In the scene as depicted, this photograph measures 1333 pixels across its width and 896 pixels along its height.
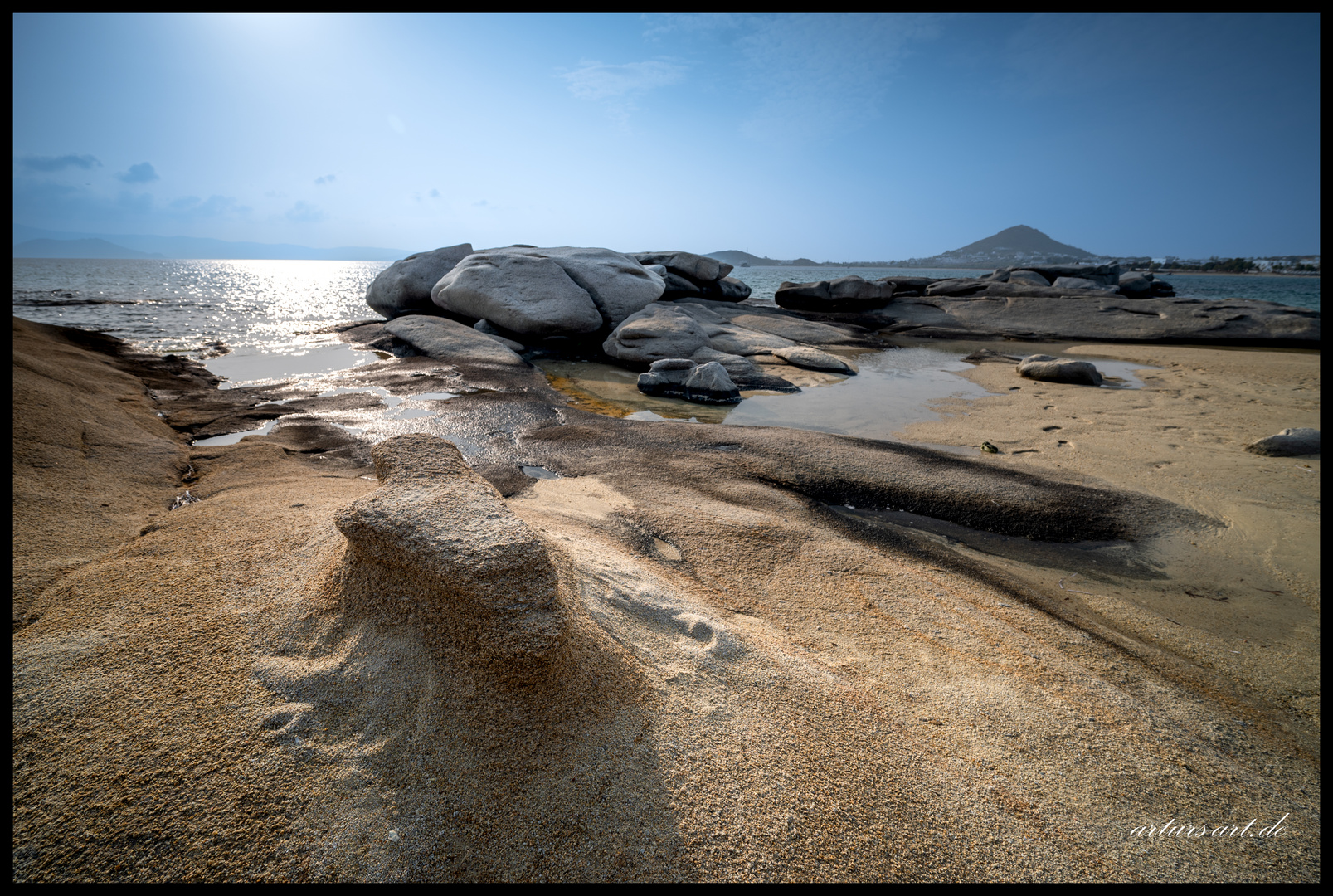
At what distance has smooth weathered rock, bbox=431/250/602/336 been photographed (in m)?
10.1

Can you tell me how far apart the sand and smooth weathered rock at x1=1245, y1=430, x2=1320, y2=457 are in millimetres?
1781

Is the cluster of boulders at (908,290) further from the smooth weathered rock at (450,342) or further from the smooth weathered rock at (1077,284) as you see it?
the smooth weathered rock at (450,342)

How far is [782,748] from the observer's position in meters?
1.50

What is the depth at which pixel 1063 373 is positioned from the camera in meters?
7.75

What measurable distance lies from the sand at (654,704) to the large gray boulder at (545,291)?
729cm

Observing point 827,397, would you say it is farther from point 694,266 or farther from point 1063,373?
point 694,266

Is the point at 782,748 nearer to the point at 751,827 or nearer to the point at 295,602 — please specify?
the point at 751,827

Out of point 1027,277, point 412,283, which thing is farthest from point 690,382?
point 1027,277

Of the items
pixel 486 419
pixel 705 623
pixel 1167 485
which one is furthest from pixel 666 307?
pixel 705 623

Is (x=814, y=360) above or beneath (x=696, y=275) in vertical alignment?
beneath

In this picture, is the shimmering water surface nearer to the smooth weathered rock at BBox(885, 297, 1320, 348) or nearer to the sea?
the sea

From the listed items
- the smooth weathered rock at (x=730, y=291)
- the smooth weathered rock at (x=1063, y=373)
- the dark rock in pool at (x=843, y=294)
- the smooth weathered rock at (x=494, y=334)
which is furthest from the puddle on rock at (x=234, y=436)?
the dark rock in pool at (x=843, y=294)

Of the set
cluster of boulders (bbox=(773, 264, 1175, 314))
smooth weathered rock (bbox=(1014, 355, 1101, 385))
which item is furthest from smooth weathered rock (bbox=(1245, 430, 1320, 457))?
cluster of boulders (bbox=(773, 264, 1175, 314))

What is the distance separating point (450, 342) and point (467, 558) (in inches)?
314
